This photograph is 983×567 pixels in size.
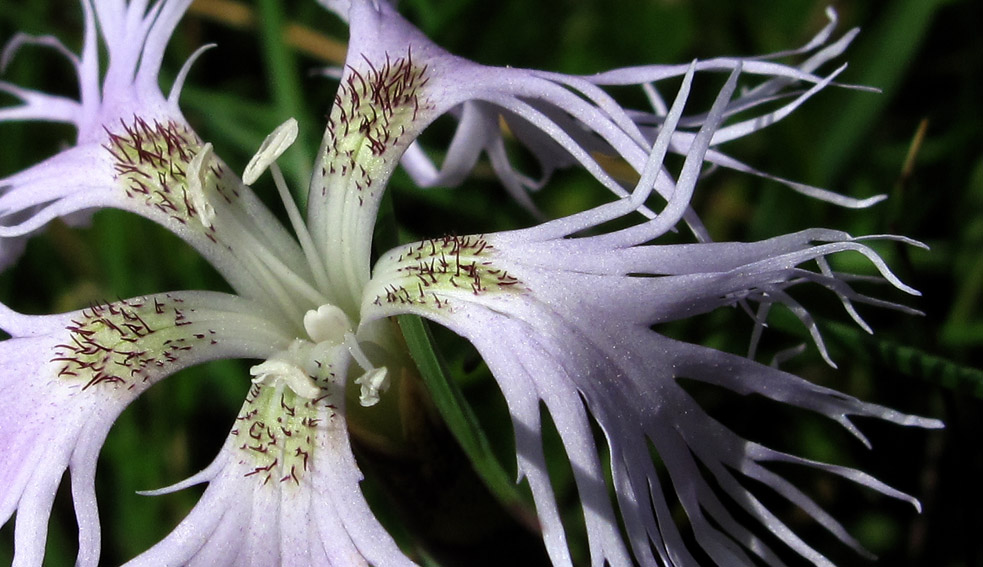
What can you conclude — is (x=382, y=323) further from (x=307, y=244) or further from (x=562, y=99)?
(x=562, y=99)

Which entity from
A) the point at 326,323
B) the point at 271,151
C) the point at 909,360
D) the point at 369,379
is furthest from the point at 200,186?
→ the point at 909,360

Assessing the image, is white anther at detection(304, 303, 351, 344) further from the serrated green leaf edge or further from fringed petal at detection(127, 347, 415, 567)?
the serrated green leaf edge

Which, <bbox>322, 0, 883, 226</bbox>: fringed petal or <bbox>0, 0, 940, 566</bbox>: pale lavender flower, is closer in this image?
<bbox>0, 0, 940, 566</bbox>: pale lavender flower

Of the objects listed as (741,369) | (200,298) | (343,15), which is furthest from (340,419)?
(343,15)

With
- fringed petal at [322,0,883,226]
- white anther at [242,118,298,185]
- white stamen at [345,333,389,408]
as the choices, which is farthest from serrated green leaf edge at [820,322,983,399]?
white anther at [242,118,298,185]

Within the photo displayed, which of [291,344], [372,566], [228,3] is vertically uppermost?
[228,3]

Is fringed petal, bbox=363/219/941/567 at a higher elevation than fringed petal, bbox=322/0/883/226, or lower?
lower

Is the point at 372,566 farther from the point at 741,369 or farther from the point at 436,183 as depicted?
the point at 436,183
